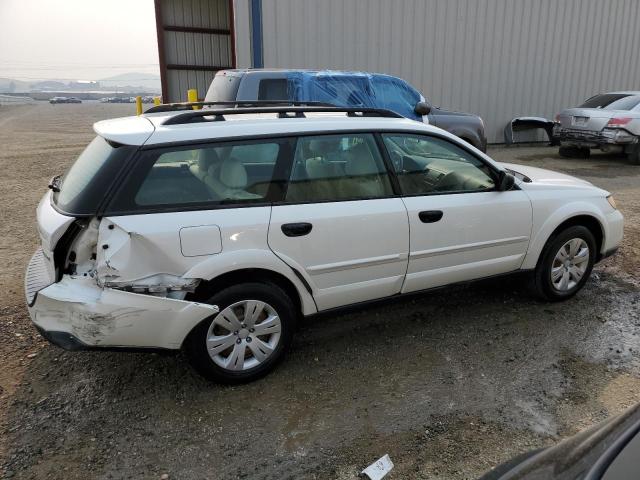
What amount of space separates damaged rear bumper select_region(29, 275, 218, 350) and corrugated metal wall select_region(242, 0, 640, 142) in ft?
30.6

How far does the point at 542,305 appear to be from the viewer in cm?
427

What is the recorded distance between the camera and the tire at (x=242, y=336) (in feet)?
9.64

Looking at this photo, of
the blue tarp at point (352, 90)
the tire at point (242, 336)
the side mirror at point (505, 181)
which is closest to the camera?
the tire at point (242, 336)

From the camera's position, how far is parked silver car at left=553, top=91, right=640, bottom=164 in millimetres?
11344

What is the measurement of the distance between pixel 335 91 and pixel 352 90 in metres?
0.31

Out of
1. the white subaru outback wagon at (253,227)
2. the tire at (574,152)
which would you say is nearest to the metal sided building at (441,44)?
the tire at (574,152)

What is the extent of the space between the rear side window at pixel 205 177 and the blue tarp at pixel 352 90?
4741 mm

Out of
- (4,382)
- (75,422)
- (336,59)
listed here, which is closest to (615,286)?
(75,422)

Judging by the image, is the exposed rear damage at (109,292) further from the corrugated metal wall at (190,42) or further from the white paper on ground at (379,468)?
the corrugated metal wall at (190,42)

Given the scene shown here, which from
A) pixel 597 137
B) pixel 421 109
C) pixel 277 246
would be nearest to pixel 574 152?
pixel 597 137

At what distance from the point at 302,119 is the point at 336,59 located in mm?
9340

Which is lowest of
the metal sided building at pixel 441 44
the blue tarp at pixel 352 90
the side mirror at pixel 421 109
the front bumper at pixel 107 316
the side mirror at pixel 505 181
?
the front bumper at pixel 107 316

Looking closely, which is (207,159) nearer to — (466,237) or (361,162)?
(361,162)

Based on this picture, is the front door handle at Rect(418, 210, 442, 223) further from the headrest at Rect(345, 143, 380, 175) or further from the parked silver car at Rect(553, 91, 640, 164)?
the parked silver car at Rect(553, 91, 640, 164)
